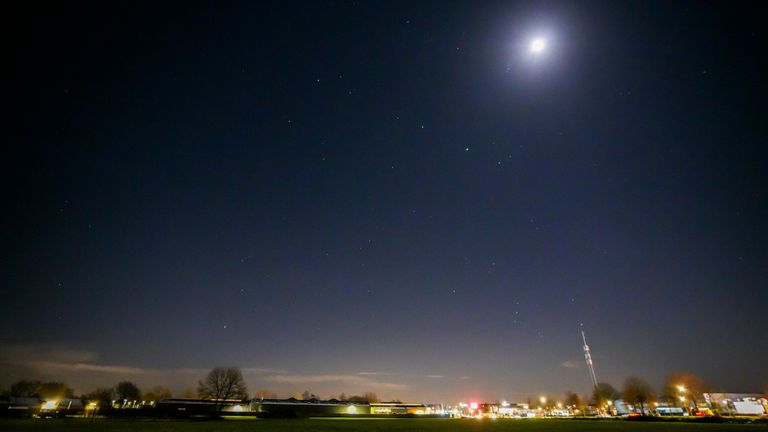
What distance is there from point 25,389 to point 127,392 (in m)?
35.1

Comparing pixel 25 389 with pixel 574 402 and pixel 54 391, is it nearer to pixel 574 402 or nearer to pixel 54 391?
pixel 54 391

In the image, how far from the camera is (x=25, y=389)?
495 ft

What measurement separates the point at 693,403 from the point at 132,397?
217 m

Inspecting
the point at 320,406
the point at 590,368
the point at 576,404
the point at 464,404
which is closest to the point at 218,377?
the point at 320,406

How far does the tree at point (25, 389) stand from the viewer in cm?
14690

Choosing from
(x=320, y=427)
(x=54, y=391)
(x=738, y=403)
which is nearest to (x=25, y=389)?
(x=54, y=391)

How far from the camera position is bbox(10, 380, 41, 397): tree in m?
147

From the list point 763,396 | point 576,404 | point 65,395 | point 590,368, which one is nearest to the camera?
point 763,396

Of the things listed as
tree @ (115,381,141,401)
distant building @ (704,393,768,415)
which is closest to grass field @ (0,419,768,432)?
→ distant building @ (704,393,768,415)

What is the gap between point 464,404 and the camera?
194250 mm

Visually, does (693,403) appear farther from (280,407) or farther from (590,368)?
(280,407)

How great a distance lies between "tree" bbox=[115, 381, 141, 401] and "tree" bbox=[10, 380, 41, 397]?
27.5 m

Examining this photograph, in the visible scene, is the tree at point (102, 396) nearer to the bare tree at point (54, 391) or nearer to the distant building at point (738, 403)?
the bare tree at point (54, 391)

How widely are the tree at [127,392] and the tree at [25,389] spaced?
27.5 m
